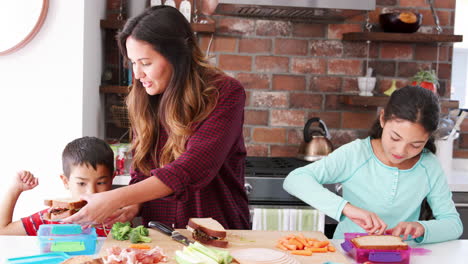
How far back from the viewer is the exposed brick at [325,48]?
327 centimetres

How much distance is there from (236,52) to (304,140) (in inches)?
25.9

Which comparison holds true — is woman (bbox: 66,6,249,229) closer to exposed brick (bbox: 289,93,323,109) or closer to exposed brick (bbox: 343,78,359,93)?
exposed brick (bbox: 289,93,323,109)

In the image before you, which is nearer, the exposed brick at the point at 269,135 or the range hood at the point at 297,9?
the range hood at the point at 297,9

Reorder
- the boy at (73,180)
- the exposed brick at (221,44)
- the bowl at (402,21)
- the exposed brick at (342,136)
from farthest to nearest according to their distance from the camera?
1. the exposed brick at (342,136)
2. the exposed brick at (221,44)
3. the bowl at (402,21)
4. the boy at (73,180)

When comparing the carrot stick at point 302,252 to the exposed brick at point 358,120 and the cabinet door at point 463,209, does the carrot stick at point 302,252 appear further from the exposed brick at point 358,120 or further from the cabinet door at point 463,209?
the exposed brick at point 358,120

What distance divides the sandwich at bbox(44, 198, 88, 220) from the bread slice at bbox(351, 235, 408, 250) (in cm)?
76

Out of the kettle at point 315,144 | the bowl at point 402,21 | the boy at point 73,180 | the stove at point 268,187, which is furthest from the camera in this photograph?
the bowl at point 402,21

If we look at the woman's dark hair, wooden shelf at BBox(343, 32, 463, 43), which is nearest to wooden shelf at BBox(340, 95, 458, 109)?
wooden shelf at BBox(343, 32, 463, 43)

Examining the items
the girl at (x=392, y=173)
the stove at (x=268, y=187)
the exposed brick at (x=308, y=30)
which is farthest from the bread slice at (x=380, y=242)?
the exposed brick at (x=308, y=30)

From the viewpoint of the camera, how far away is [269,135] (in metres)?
3.29

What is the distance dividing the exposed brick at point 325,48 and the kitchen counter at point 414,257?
179cm

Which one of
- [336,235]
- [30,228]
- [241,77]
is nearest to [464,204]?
[336,235]

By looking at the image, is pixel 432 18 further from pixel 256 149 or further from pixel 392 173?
pixel 392 173

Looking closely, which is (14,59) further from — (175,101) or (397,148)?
(397,148)
